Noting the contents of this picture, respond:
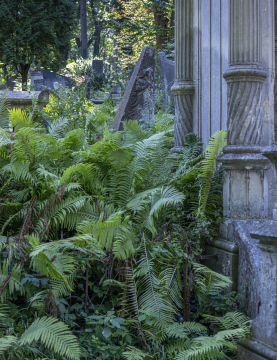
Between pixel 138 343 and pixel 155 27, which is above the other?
pixel 155 27

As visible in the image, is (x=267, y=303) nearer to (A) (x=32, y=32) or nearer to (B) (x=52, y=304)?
(B) (x=52, y=304)

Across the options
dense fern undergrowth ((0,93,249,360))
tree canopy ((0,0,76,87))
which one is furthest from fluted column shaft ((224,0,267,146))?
tree canopy ((0,0,76,87))

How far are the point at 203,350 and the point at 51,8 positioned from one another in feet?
94.5

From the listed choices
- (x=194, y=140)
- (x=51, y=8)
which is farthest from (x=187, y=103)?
(x=51, y=8)

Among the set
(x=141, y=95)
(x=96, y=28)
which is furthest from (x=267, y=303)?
(x=96, y=28)

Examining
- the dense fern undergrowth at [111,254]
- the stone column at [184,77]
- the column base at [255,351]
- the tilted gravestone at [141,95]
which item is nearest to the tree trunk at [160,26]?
the tilted gravestone at [141,95]

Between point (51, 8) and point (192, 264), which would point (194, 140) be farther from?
point (51, 8)

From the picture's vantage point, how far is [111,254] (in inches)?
127

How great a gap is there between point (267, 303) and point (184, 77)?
2884 millimetres

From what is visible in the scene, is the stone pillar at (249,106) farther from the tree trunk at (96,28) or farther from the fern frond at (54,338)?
the tree trunk at (96,28)

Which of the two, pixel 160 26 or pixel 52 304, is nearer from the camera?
pixel 52 304

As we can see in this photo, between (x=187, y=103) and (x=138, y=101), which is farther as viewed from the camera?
(x=138, y=101)

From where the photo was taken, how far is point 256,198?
11.7 ft

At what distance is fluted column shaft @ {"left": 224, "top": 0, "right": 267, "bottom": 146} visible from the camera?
3.51 m
